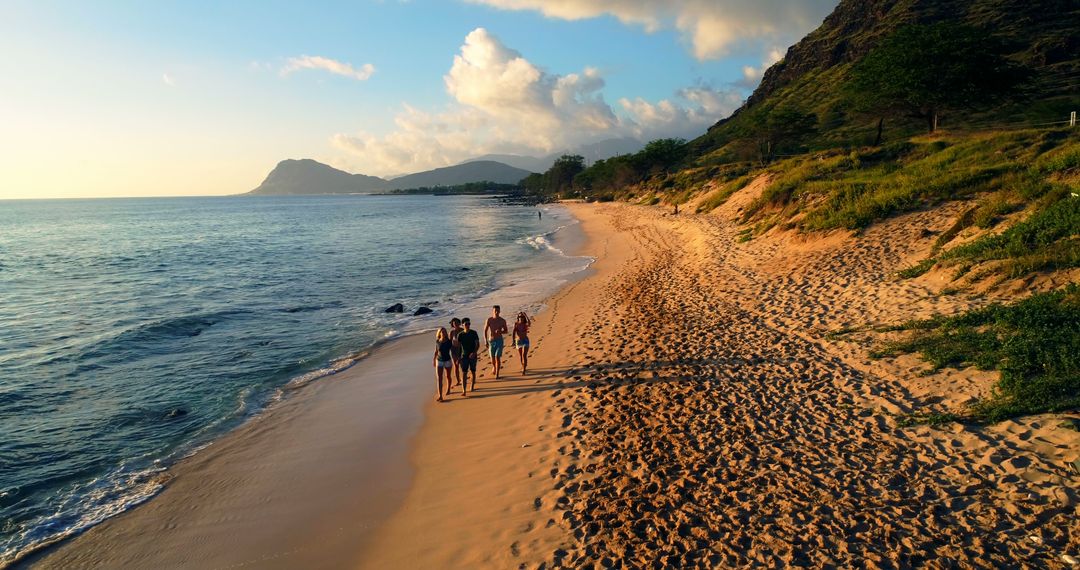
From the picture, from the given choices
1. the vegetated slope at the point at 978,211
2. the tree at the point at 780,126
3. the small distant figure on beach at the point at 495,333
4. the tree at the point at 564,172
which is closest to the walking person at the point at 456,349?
the small distant figure on beach at the point at 495,333

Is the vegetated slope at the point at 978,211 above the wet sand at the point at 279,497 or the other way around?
above

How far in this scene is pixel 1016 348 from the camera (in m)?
9.29

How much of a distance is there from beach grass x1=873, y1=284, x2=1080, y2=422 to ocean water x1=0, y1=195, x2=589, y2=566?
13461 mm

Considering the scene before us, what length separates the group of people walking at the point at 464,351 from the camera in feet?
40.4

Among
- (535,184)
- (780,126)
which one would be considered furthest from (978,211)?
(535,184)

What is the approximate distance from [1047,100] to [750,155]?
32740 millimetres

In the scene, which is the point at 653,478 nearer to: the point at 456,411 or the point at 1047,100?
the point at 456,411

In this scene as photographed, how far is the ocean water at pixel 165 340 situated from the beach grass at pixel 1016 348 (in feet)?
44.2

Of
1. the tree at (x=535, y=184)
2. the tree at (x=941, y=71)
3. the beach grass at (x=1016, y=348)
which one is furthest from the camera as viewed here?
the tree at (x=535, y=184)

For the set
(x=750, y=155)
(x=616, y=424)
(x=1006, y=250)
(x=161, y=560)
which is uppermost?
(x=750, y=155)

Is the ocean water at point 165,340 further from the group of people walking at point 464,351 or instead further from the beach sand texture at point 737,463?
the beach sand texture at point 737,463

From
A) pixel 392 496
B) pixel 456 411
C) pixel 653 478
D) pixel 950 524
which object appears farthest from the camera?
pixel 456 411

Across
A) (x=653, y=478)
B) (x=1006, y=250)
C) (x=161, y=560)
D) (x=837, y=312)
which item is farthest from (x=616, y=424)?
(x=1006, y=250)

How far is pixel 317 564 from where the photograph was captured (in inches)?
281
